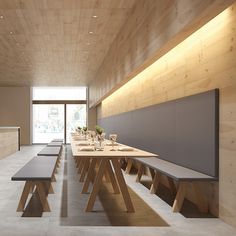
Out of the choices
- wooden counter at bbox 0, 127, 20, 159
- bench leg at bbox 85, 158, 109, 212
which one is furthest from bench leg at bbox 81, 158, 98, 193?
wooden counter at bbox 0, 127, 20, 159

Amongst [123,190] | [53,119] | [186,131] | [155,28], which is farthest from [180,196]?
[53,119]

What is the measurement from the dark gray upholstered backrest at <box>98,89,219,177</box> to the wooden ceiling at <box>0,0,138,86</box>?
1.76 metres

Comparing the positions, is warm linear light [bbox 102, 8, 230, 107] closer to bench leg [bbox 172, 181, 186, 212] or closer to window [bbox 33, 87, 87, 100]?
bench leg [bbox 172, 181, 186, 212]

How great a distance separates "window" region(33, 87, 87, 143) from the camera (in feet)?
54.5

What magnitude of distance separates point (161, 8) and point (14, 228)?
285 cm

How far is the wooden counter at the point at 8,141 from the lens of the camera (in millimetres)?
9375

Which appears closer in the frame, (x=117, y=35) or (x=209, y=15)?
(x=209, y=15)

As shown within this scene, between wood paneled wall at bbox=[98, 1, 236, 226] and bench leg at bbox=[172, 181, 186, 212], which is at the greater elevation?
wood paneled wall at bbox=[98, 1, 236, 226]

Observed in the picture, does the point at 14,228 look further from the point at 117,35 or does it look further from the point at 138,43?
the point at 117,35

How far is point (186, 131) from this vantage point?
4102mm

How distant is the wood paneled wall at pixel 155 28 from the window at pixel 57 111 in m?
9.84

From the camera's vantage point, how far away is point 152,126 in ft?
18.6

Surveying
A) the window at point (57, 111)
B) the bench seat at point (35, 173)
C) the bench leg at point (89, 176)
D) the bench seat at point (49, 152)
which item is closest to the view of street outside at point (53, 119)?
the window at point (57, 111)

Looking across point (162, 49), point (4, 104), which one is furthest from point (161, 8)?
point (4, 104)
